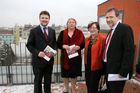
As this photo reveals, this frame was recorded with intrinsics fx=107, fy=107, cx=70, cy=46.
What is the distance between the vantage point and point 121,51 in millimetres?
1401

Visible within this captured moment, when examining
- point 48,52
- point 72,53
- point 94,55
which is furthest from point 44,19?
point 94,55

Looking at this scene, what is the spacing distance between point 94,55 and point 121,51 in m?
0.50

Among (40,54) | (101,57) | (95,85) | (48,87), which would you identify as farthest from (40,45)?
(95,85)

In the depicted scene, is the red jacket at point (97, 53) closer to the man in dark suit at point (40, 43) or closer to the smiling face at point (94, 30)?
the smiling face at point (94, 30)

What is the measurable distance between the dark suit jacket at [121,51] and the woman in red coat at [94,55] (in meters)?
0.33

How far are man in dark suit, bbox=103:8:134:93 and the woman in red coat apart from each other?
0.26 meters

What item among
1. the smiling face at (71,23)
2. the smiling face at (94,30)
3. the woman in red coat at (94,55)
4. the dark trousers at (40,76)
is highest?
the smiling face at (71,23)

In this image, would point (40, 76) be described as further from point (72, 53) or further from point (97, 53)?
point (97, 53)

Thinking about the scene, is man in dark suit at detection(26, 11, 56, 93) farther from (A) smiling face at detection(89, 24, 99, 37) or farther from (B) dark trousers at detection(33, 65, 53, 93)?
(A) smiling face at detection(89, 24, 99, 37)

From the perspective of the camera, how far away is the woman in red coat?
1.82 m

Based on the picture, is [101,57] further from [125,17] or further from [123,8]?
[123,8]

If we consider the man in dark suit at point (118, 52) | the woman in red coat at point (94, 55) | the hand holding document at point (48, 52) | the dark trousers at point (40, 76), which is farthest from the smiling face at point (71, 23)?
the dark trousers at point (40, 76)

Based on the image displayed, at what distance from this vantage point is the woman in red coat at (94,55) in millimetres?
1816

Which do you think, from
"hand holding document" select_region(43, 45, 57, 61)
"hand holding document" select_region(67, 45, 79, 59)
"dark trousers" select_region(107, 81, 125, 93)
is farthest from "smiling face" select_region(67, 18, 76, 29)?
"dark trousers" select_region(107, 81, 125, 93)
